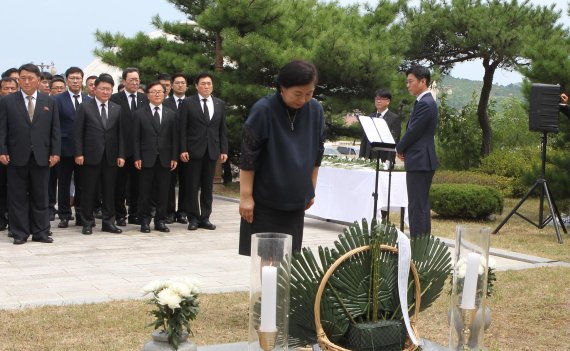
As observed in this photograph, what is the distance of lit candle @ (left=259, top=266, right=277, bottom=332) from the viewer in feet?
9.47

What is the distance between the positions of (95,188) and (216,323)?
519cm

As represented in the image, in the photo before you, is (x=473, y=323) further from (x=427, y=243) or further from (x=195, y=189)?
(x=195, y=189)

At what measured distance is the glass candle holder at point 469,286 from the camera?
3.22m

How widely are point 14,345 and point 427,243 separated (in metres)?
2.75

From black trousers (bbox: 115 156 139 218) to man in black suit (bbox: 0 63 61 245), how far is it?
1996mm

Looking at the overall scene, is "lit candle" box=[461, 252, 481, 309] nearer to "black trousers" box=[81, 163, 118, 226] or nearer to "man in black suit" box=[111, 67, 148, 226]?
"black trousers" box=[81, 163, 118, 226]

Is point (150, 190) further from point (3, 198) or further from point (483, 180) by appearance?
point (483, 180)

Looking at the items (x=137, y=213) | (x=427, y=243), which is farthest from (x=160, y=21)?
(x=427, y=243)

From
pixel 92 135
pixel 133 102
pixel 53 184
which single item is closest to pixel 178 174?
pixel 133 102

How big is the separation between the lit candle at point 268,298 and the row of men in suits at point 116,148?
22.0 ft

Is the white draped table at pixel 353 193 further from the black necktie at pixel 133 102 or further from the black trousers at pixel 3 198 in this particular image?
the black trousers at pixel 3 198

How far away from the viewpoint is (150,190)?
10.7 metres

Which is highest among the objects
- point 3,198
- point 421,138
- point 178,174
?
point 421,138

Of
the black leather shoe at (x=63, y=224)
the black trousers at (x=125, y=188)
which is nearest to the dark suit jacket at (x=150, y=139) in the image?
the black trousers at (x=125, y=188)
